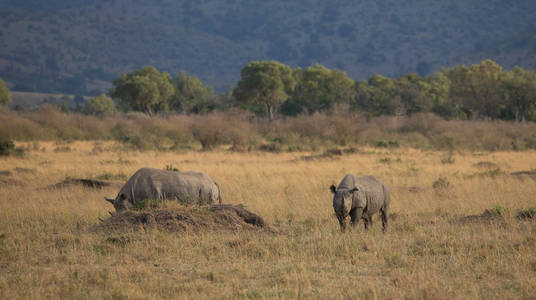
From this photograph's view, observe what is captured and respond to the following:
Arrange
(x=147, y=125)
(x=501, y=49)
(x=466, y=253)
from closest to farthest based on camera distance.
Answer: (x=466, y=253) < (x=147, y=125) < (x=501, y=49)

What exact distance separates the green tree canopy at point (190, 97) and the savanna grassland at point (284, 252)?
58.8 m

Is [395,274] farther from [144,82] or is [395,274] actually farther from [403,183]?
[144,82]

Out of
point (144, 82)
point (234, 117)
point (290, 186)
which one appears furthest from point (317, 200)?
point (144, 82)

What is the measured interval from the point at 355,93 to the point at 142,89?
26.6m

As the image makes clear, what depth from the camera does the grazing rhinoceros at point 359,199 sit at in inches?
355

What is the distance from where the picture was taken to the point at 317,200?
13664mm

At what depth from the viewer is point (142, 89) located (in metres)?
59.3

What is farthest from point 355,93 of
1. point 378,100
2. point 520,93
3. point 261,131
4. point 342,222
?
point 342,222

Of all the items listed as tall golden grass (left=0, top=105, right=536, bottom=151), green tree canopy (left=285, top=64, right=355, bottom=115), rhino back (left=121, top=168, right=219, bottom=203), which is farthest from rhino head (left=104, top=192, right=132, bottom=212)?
green tree canopy (left=285, top=64, right=355, bottom=115)

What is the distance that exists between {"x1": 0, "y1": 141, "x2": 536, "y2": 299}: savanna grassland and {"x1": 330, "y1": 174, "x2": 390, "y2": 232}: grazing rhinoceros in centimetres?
34

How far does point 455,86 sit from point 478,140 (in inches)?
964

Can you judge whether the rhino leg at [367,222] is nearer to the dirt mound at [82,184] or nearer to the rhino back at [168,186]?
the rhino back at [168,186]

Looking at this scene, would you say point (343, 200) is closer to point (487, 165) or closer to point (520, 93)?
point (487, 165)

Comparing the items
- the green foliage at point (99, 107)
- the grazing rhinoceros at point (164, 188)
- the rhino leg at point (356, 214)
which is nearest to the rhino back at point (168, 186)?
the grazing rhinoceros at point (164, 188)
